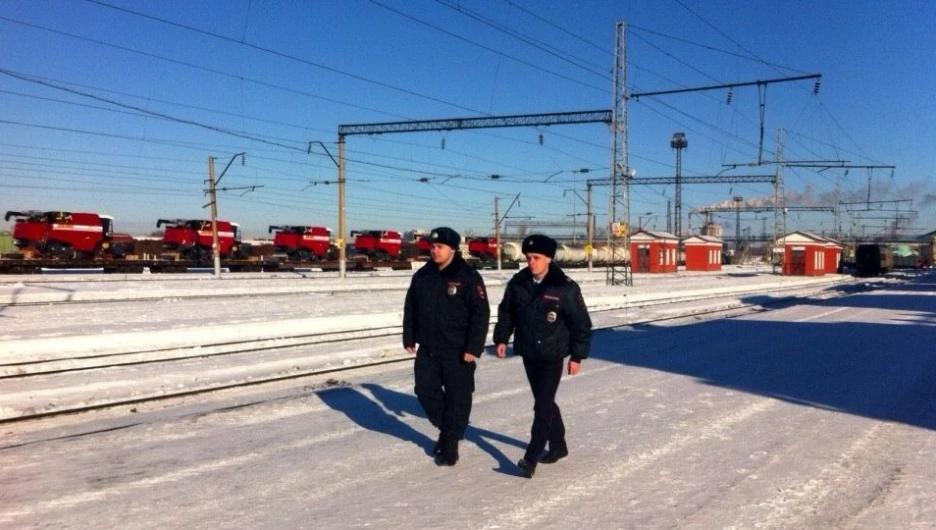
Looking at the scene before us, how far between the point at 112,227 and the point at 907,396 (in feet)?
130

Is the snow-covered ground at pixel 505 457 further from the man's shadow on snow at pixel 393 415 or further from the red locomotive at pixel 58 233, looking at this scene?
the red locomotive at pixel 58 233

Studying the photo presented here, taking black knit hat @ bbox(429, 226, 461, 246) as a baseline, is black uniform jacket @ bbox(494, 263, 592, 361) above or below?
below

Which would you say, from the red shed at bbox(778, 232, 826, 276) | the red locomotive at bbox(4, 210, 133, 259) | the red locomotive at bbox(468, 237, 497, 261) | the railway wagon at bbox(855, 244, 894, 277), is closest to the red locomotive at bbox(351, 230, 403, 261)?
the red locomotive at bbox(468, 237, 497, 261)

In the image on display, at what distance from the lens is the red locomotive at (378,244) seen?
192ft

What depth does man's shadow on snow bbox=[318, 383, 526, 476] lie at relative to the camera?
659 cm

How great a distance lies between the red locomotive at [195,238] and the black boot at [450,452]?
138ft

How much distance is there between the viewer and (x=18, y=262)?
31.3 metres

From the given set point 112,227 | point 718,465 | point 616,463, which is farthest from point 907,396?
point 112,227

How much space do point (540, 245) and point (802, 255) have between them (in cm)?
6188

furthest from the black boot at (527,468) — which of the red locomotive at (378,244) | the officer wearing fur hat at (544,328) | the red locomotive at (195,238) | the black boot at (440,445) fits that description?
the red locomotive at (378,244)

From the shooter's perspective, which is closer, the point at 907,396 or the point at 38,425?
the point at 38,425

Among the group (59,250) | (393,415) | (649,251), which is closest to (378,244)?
(649,251)

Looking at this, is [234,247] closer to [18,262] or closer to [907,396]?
[18,262]

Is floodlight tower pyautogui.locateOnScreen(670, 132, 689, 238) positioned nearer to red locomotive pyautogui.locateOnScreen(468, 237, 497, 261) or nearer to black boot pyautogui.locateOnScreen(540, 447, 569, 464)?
red locomotive pyautogui.locateOnScreen(468, 237, 497, 261)
